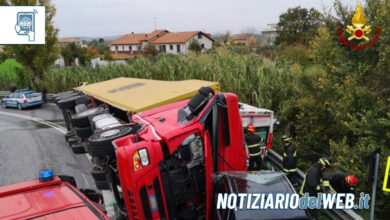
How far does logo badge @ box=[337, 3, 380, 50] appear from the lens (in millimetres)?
8352

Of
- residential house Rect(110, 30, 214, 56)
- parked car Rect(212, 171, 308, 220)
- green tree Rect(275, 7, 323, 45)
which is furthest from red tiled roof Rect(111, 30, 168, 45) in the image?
parked car Rect(212, 171, 308, 220)

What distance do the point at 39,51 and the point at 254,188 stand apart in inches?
1047

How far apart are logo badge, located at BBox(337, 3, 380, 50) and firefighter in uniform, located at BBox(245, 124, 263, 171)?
3.42m

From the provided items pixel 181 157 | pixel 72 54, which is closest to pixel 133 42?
pixel 72 54

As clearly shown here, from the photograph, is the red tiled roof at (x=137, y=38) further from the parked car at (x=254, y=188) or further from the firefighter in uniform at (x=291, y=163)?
the parked car at (x=254, y=188)

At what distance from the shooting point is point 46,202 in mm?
3826

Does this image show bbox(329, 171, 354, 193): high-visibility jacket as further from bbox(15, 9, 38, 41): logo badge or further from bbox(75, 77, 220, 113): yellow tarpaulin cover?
bbox(15, 9, 38, 41): logo badge

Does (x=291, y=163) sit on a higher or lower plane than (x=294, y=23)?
lower

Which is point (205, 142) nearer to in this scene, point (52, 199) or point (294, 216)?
point (294, 216)

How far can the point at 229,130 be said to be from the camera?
5.66 meters

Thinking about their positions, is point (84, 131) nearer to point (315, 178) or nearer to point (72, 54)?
point (315, 178)

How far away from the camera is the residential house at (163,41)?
71125 millimetres

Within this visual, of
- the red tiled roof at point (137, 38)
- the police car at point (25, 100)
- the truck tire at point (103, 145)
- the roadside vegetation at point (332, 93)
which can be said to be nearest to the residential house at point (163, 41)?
the red tiled roof at point (137, 38)

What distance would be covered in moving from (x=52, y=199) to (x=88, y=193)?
1569 mm
